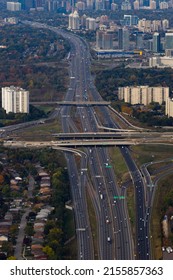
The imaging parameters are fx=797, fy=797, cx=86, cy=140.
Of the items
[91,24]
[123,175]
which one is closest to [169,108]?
[123,175]

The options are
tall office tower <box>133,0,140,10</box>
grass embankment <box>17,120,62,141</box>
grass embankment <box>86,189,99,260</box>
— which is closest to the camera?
grass embankment <box>86,189,99,260</box>

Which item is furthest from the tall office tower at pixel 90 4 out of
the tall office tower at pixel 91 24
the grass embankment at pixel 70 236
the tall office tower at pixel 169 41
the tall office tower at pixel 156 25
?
the grass embankment at pixel 70 236

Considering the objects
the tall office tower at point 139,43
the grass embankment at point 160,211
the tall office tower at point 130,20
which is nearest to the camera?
the grass embankment at point 160,211

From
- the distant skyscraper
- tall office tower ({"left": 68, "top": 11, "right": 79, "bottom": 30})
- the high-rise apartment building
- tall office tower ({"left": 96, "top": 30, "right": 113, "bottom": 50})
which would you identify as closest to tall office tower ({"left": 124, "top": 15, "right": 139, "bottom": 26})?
tall office tower ({"left": 68, "top": 11, "right": 79, "bottom": 30})

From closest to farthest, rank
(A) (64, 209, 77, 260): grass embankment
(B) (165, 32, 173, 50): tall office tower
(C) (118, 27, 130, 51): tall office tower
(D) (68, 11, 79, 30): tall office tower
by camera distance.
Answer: (A) (64, 209, 77, 260): grass embankment
(B) (165, 32, 173, 50): tall office tower
(C) (118, 27, 130, 51): tall office tower
(D) (68, 11, 79, 30): tall office tower

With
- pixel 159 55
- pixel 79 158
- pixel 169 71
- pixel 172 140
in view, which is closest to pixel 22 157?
pixel 79 158

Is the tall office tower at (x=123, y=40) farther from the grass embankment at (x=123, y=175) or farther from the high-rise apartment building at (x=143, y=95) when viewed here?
the grass embankment at (x=123, y=175)

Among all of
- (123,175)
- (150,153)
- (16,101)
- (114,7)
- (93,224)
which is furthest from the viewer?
(114,7)

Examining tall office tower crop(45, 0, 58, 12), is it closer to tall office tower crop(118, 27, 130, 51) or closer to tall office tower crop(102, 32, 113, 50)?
tall office tower crop(118, 27, 130, 51)

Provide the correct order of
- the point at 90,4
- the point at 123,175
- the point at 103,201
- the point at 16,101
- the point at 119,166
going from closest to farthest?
the point at 103,201, the point at 123,175, the point at 119,166, the point at 16,101, the point at 90,4

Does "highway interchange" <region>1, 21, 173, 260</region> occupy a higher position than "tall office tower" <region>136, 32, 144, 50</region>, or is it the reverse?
"highway interchange" <region>1, 21, 173, 260</region>

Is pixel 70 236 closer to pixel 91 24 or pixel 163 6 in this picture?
pixel 91 24
